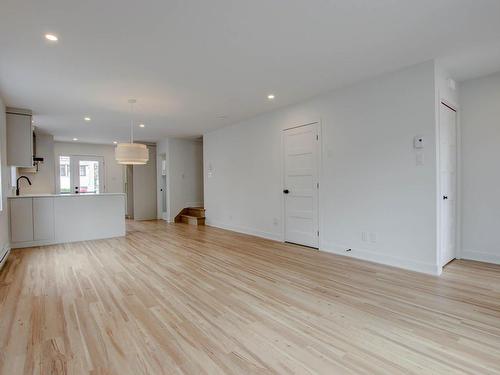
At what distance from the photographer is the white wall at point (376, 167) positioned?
137 inches

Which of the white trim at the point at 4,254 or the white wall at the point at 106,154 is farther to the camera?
the white wall at the point at 106,154

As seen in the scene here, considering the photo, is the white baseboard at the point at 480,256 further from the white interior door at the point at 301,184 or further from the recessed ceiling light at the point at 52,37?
the recessed ceiling light at the point at 52,37

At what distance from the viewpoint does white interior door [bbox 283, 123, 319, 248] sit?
4.82 m

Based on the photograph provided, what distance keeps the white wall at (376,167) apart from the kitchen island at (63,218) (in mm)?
3602

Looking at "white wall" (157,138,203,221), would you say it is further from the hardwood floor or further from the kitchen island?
the hardwood floor

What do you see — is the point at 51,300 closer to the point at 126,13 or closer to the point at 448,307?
the point at 126,13

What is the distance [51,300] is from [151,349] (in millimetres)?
1582

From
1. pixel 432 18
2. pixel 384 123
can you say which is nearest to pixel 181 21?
pixel 432 18

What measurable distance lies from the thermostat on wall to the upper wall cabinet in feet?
21.3

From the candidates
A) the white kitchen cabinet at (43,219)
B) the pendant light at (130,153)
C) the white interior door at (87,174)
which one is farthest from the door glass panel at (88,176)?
the pendant light at (130,153)

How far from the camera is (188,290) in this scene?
9.93 feet

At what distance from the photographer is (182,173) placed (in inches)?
345

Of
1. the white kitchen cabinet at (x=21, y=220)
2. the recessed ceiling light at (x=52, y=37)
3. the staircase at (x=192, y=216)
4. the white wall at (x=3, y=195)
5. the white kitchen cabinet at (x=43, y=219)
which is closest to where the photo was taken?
the recessed ceiling light at (x=52, y=37)

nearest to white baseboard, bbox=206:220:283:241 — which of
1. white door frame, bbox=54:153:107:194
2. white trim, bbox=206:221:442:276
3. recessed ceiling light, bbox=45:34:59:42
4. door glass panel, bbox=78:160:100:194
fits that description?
white trim, bbox=206:221:442:276
